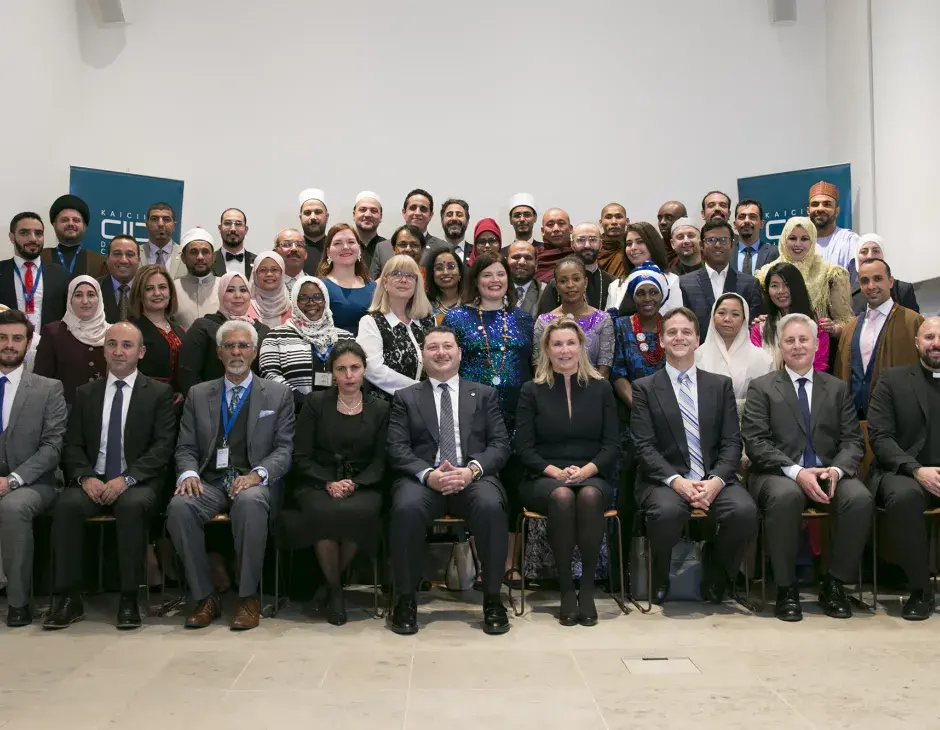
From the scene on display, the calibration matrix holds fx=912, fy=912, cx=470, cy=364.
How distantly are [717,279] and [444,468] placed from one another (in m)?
2.26

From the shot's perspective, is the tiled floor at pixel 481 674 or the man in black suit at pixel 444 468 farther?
the man in black suit at pixel 444 468

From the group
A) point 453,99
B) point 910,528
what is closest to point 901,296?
point 910,528

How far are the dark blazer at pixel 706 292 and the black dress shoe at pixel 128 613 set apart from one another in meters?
3.33

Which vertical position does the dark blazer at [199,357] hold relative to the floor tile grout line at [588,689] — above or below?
above

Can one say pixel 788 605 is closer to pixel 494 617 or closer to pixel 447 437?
pixel 494 617

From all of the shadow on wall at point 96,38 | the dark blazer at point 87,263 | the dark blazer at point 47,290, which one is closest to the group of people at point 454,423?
the dark blazer at point 47,290

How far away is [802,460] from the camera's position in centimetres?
435

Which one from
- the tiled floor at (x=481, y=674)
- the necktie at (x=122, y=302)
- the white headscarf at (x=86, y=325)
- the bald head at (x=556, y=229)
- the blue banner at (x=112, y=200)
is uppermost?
the blue banner at (x=112, y=200)

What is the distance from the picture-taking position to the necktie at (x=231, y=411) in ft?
13.9

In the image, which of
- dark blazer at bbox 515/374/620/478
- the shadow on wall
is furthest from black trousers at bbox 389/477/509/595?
the shadow on wall

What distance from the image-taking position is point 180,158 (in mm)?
7742

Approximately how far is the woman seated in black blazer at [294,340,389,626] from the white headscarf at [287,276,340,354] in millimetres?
305

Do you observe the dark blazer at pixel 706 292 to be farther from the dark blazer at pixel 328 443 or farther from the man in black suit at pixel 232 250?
the man in black suit at pixel 232 250

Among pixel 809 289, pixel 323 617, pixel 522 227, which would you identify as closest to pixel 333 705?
pixel 323 617
